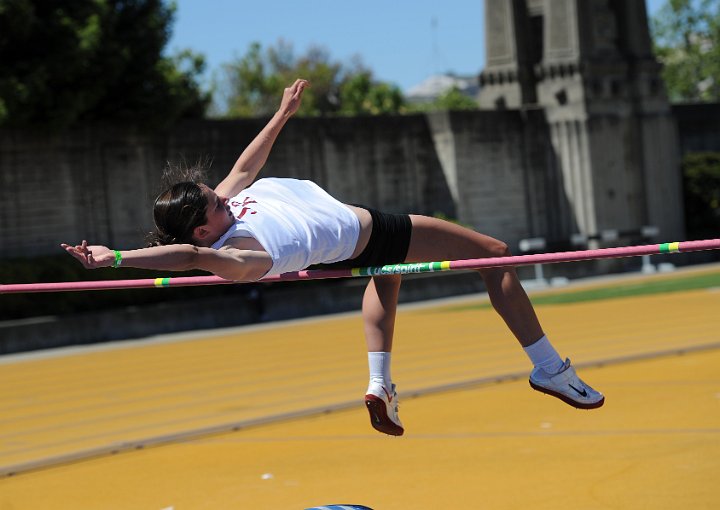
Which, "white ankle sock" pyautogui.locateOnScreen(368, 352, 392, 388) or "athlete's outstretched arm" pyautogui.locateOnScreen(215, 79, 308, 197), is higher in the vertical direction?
"athlete's outstretched arm" pyautogui.locateOnScreen(215, 79, 308, 197)

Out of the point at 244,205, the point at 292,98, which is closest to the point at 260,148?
the point at 292,98

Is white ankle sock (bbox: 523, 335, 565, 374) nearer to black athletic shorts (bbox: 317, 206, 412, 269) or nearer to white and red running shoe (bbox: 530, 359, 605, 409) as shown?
white and red running shoe (bbox: 530, 359, 605, 409)

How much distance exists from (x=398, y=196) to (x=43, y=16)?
10208 millimetres

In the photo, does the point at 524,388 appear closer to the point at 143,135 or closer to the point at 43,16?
the point at 43,16

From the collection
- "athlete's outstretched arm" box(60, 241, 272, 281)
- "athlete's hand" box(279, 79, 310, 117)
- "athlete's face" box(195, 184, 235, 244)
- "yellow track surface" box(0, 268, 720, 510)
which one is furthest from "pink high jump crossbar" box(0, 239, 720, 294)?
"yellow track surface" box(0, 268, 720, 510)

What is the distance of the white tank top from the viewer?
586 cm

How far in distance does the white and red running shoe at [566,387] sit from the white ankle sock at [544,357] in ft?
0.08

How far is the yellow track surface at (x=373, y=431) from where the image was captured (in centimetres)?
716

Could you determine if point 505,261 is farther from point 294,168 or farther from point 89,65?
point 294,168

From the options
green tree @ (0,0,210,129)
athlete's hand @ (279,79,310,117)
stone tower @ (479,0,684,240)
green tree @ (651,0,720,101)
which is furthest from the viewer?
green tree @ (651,0,720,101)

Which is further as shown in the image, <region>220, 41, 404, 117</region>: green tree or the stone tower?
<region>220, 41, 404, 117</region>: green tree

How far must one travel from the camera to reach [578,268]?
1151 inches

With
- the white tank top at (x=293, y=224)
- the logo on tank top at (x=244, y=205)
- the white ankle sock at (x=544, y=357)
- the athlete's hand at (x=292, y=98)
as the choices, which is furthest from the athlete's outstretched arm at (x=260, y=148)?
the white ankle sock at (x=544, y=357)

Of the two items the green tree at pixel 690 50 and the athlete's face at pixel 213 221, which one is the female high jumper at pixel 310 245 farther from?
the green tree at pixel 690 50
